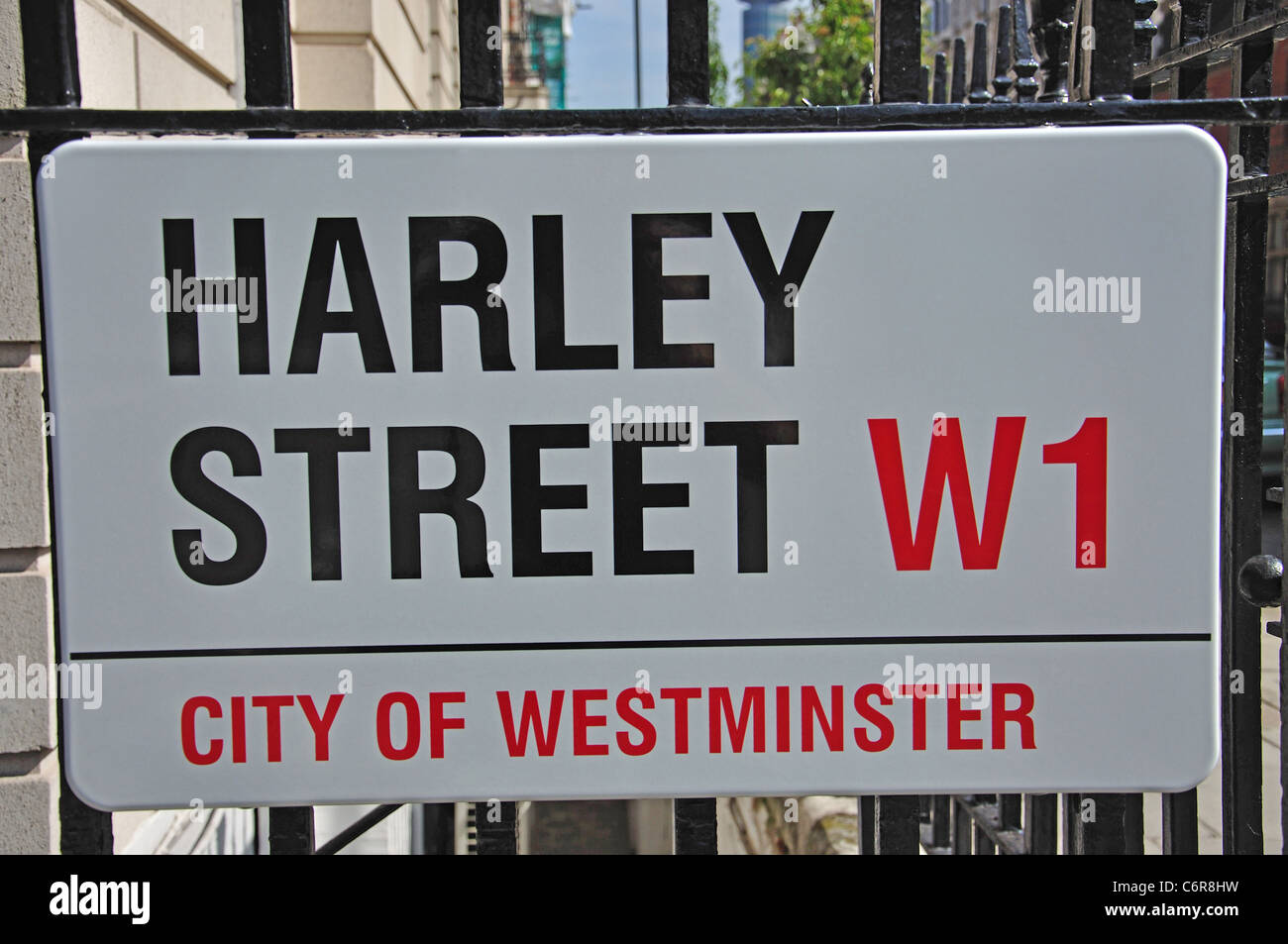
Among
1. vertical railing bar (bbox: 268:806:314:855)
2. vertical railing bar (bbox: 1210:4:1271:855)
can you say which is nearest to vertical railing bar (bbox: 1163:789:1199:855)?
vertical railing bar (bbox: 1210:4:1271:855)

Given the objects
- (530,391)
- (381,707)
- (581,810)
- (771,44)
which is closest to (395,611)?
(381,707)

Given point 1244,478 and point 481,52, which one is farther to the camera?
point 1244,478

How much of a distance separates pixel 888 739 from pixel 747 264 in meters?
0.87

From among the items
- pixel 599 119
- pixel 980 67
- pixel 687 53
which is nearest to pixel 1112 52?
pixel 687 53

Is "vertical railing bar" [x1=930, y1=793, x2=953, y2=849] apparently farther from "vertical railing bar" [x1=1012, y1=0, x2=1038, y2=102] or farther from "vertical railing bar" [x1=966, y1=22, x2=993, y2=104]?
"vertical railing bar" [x1=966, y1=22, x2=993, y2=104]

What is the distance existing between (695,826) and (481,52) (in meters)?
1.42

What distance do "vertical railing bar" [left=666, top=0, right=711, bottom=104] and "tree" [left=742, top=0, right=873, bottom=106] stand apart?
10.0 m

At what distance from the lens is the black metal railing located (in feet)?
5.68

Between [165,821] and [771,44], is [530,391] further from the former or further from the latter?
[771,44]

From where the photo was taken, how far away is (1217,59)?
6.47 ft

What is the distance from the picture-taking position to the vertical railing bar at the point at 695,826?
1822mm

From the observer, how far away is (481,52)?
→ 1.74 meters

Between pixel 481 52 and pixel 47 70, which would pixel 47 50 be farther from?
pixel 481 52

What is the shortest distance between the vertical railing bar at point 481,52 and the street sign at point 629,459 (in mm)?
113
